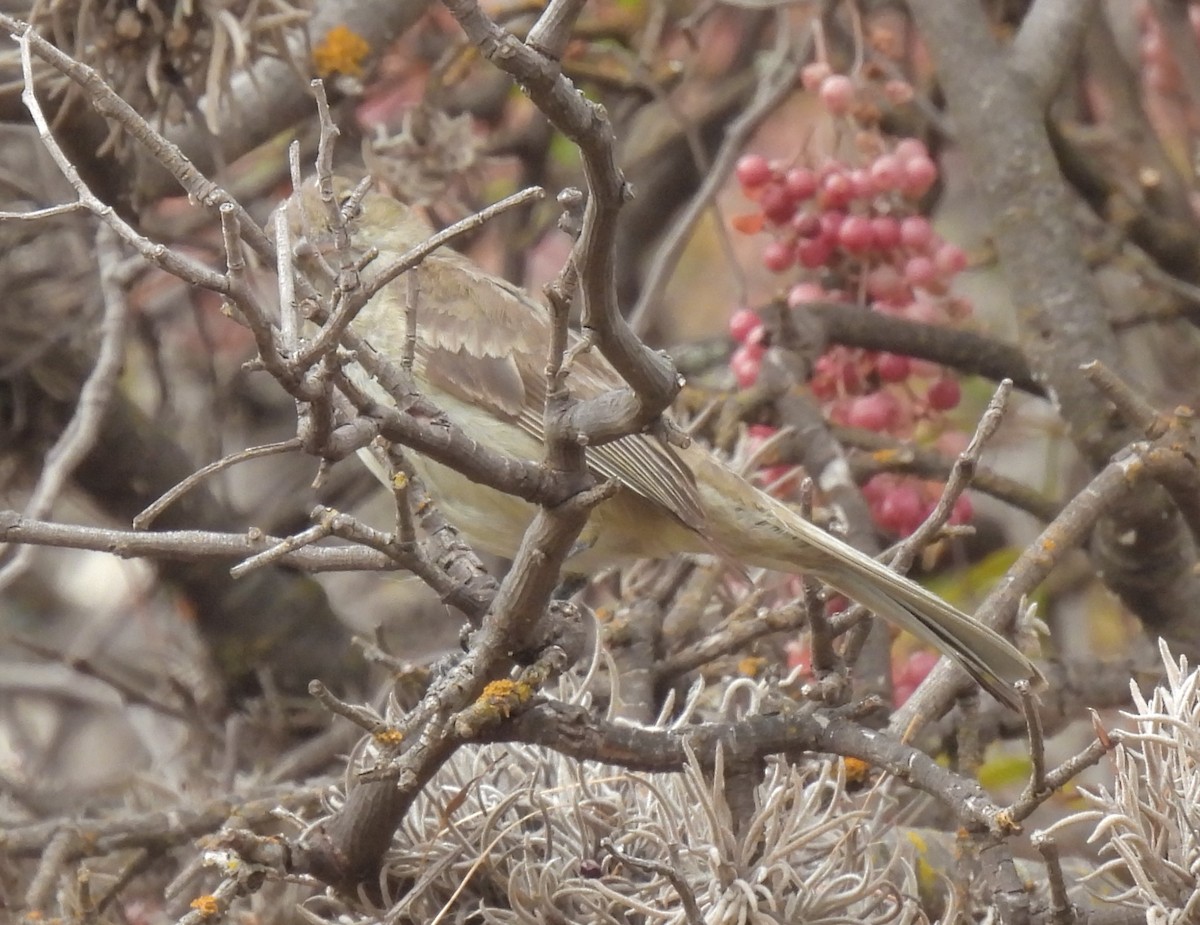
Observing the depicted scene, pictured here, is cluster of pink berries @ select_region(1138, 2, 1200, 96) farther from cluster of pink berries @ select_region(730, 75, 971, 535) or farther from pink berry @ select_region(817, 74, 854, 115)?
pink berry @ select_region(817, 74, 854, 115)

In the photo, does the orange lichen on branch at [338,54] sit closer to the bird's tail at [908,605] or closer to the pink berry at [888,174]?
the pink berry at [888,174]

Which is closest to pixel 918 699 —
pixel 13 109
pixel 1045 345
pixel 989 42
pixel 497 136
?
pixel 1045 345

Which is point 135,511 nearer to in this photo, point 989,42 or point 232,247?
point 989,42

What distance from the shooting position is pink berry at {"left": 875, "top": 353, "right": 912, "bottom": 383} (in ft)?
13.5

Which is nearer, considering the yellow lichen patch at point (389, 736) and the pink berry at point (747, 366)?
the yellow lichen patch at point (389, 736)

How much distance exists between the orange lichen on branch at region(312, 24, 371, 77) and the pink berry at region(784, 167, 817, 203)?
3.71ft

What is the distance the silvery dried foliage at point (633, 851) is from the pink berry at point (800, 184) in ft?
5.53

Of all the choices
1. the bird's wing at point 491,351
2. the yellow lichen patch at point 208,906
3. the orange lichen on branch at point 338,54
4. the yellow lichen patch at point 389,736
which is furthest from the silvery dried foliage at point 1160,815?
the orange lichen on branch at point 338,54

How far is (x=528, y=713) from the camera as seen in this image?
2.30m

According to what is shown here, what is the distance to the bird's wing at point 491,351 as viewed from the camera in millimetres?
3539

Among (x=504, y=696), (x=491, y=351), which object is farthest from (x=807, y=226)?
(x=504, y=696)

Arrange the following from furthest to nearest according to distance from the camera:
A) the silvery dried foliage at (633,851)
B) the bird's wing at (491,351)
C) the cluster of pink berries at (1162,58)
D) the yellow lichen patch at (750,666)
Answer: the cluster of pink berries at (1162,58) < the bird's wing at (491,351) < the yellow lichen patch at (750,666) < the silvery dried foliage at (633,851)

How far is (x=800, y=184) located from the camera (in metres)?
4.09

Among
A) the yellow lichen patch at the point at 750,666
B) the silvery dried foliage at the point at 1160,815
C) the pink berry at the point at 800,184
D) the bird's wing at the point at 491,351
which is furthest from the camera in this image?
the pink berry at the point at 800,184
